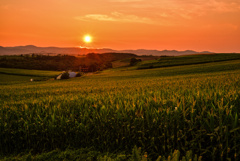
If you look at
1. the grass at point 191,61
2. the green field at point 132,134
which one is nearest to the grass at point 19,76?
the grass at point 191,61

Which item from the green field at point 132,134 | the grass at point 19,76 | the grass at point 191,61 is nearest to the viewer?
the green field at point 132,134

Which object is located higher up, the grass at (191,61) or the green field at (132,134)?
the grass at (191,61)

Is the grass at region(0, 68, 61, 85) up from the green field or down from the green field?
down

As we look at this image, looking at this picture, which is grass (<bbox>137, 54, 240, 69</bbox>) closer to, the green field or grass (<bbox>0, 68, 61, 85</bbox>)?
grass (<bbox>0, 68, 61, 85</bbox>)

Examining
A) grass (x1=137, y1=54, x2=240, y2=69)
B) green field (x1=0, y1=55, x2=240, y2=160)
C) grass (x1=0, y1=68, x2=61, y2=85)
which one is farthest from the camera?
grass (x1=137, y1=54, x2=240, y2=69)

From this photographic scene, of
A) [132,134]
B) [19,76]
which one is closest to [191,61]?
[19,76]

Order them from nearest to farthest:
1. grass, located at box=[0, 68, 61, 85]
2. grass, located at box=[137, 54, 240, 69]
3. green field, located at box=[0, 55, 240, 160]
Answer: green field, located at box=[0, 55, 240, 160] → grass, located at box=[0, 68, 61, 85] → grass, located at box=[137, 54, 240, 69]

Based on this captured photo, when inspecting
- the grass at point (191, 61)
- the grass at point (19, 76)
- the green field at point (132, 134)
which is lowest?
the grass at point (19, 76)

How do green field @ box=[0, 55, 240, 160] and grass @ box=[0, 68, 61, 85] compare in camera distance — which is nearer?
green field @ box=[0, 55, 240, 160]

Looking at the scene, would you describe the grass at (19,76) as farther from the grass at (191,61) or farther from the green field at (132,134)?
the green field at (132,134)

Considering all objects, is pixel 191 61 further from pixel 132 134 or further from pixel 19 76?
pixel 132 134

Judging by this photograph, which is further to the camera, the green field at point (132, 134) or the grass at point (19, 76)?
the grass at point (19, 76)

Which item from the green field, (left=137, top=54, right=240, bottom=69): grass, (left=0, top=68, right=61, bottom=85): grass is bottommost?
(left=0, top=68, right=61, bottom=85): grass

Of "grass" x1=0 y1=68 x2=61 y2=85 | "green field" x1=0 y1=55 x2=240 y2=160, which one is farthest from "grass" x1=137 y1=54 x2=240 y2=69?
"green field" x1=0 y1=55 x2=240 y2=160
